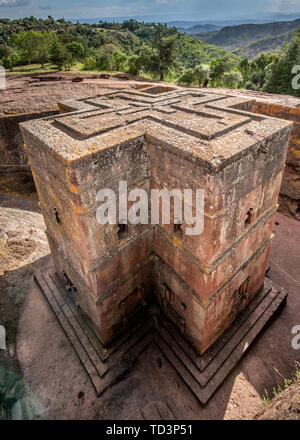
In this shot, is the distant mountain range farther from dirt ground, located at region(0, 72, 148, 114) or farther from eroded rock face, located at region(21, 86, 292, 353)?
eroded rock face, located at region(21, 86, 292, 353)

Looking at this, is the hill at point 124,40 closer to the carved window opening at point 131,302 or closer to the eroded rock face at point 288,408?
the carved window opening at point 131,302

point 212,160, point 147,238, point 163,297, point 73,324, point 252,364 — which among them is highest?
point 212,160

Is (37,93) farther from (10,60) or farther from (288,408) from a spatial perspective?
(288,408)

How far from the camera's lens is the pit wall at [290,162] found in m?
13.6

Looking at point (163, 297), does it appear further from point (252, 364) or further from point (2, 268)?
point (2, 268)

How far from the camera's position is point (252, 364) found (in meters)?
8.47

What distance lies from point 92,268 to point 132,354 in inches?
141

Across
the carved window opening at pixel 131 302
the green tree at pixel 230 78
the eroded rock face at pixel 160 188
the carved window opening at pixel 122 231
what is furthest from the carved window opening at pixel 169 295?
the green tree at pixel 230 78

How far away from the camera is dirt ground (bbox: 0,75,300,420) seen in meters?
7.51

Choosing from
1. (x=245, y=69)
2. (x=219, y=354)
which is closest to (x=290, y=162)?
(x=219, y=354)

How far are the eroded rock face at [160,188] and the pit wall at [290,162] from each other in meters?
5.72

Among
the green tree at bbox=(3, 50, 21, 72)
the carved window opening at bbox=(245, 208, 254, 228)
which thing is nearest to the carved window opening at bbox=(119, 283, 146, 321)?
the carved window opening at bbox=(245, 208, 254, 228)
